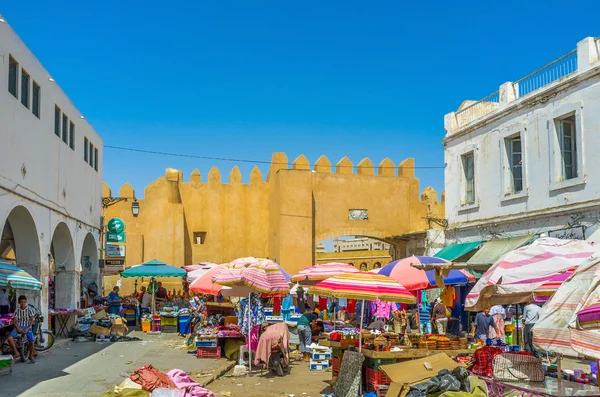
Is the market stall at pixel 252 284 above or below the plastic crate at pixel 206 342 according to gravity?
above

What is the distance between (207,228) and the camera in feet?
113

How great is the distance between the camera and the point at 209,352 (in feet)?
49.9

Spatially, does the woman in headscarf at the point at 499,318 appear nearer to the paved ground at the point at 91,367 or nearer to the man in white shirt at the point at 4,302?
the paved ground at the point at 91,367

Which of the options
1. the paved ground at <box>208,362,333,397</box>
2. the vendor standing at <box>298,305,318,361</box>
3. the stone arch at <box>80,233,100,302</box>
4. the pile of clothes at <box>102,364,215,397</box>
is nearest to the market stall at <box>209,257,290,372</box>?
the paved ground at <box>208,362,333,397</box>

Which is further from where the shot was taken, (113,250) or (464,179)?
(113,250)

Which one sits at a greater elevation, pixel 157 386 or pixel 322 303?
pixel 322 303

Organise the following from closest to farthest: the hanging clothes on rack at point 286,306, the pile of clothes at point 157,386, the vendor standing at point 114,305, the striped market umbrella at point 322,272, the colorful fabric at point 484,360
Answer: the colorful fabric at point 484,360, the pile of clothes at point 157,386, the striped market umbrella at point 322,272, the vendor standing at point 114,305, the hanging clothes on rack at point 286,306

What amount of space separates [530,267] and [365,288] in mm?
2535

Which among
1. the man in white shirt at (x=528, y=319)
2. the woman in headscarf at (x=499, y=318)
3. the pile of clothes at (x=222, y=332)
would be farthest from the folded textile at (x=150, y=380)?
the woman in headscarf at (x=499, y=318)

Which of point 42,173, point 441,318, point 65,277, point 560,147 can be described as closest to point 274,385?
point 42,173

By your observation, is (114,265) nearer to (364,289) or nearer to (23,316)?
(23,316)

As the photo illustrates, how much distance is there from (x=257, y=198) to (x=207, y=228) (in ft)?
9.67

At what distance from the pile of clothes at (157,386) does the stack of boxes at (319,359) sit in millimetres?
4309

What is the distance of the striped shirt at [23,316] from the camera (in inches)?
514
